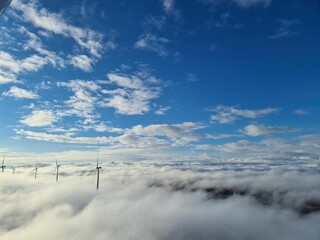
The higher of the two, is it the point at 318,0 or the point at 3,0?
the point at 318,0

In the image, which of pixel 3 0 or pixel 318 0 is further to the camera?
pixel 318 0
